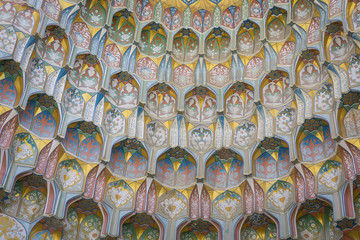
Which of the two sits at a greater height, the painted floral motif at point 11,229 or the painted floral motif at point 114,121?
the painted floral motif at point 114,121

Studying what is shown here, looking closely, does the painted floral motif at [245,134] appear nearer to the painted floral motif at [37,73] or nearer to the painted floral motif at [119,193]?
the painted floral motif at [119,193]

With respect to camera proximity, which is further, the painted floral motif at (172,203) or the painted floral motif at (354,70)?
the painted floral motif at (172,203)

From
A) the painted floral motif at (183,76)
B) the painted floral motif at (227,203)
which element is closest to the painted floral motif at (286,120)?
the painted floral motif at (227,203)

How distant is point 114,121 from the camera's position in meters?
21.3

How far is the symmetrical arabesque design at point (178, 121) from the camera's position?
737 inches

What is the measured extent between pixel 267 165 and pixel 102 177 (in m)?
6.10

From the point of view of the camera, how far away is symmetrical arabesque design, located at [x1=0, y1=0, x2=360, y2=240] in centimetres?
1872

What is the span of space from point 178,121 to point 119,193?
12.3ft

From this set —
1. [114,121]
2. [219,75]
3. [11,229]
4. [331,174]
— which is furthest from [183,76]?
[11,229]

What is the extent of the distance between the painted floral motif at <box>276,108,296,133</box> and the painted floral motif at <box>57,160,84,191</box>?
24.4 ft

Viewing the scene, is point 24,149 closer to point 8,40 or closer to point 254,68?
point 8,40

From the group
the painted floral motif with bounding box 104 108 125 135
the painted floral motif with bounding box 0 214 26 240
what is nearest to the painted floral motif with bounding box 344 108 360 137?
the painted floral motif with bounding box 104 108 125 135

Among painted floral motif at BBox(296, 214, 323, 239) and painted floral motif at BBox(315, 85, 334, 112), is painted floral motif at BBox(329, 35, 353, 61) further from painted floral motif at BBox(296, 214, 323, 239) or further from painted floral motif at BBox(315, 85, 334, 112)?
painted floral motif at BBox(296, 214, 323, 239)

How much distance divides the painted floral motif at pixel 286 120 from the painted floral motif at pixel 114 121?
5.89 meters
